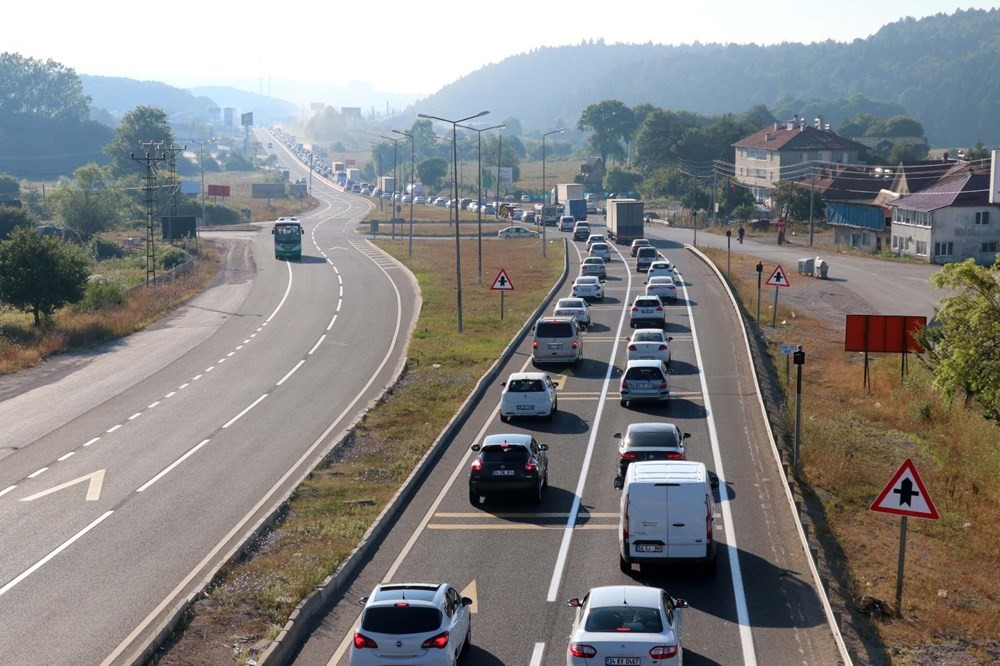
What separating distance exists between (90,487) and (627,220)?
2959 inches

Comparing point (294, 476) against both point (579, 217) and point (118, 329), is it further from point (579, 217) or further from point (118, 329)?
point (579, 217)

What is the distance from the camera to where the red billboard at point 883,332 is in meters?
40.1

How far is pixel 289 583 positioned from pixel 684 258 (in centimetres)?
6847

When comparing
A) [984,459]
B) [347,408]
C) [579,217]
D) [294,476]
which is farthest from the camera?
[579,217]

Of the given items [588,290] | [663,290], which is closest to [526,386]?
[663,290]

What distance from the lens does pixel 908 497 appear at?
60.5ft

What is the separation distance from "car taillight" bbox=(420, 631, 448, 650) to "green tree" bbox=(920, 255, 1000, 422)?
21218 millimetres

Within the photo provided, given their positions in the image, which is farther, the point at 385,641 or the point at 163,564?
the point at 163,564

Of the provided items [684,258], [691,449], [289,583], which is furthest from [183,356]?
[684,258]

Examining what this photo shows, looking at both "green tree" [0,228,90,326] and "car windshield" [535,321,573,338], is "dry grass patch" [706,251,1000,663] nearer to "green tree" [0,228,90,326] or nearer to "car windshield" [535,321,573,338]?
"car windshield" [535,321,573,338]

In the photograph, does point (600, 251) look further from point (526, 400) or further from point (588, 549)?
point (588, 549)

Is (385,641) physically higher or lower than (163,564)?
higher

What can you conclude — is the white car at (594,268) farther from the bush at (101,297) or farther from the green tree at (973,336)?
the green tree at (973,336)

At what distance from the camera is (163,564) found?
885 inches
